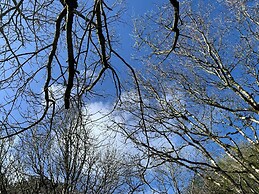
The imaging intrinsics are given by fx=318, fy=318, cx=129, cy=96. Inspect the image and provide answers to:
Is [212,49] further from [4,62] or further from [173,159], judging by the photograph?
[4,62]

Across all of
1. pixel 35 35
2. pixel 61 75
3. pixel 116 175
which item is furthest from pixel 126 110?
pixel 61 75

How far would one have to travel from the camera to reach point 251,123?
6.82 meters

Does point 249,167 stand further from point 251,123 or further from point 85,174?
point 85,174

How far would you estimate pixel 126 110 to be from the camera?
6984mm

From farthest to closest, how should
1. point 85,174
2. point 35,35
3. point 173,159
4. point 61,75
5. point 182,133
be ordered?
point 85,174, point 182,133, point 173,159, point 35,35, point 61,75

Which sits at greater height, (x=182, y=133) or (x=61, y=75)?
(x=182, y=133)

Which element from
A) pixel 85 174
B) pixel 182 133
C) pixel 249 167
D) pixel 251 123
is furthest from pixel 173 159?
pixel 85 174

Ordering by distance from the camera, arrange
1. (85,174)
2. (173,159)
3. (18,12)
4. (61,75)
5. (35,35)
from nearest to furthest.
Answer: (61,75), (18,12), (35,35), (173,159), (85,174)

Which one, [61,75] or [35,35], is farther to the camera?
[35,35]

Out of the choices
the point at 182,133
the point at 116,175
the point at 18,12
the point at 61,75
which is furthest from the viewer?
the point at 116,175

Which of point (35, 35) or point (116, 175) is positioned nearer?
point (35, 35)

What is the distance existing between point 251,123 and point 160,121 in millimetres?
1950

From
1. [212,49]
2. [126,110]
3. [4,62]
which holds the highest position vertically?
[212,49]

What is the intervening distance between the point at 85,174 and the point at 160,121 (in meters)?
2.29
